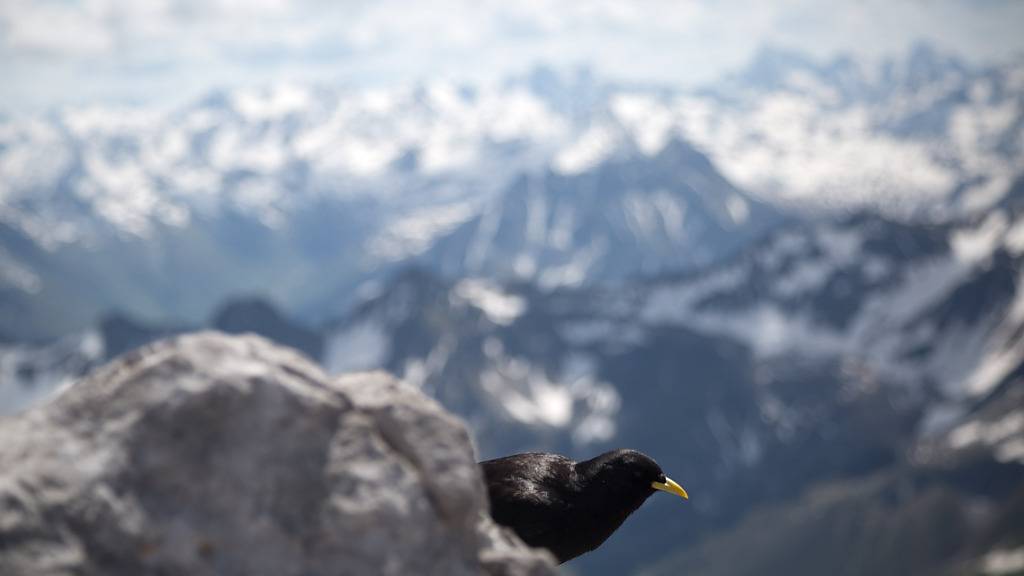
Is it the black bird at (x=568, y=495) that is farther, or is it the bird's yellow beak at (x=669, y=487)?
the bird's yellow beak at (x=669, y=487)

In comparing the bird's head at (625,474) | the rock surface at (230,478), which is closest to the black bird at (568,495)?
the bird's head at (625,474)

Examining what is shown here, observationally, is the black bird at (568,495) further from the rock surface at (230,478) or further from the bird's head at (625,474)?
the rock surface at (230,478)

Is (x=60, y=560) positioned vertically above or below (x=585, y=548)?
below

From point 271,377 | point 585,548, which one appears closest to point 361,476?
point 271,377

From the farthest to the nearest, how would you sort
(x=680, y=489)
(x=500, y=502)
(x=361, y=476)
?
(x=680, y=489)
(x=500, y=502)
(x=361, y=476)

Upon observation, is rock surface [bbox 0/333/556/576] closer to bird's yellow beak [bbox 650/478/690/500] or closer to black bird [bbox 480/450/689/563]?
black bird [bbox 480/450/689/563]

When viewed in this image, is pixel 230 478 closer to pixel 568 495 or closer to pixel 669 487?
pixel 568 495

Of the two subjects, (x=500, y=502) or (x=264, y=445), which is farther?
(x=500, y=502)

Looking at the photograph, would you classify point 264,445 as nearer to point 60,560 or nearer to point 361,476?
point 361,476

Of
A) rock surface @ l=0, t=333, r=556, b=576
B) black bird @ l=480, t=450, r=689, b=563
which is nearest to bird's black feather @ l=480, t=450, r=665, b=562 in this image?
black bird @ l=480, t=450, r=689, b=563
